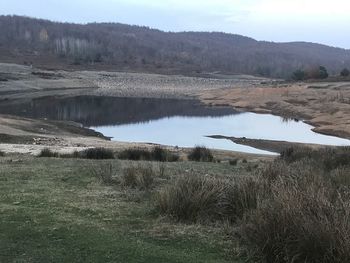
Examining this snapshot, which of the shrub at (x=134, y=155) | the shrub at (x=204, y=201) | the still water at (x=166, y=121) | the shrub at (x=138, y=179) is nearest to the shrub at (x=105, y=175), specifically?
the shrub at (x=138, y=179)

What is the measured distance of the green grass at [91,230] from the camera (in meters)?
6.10

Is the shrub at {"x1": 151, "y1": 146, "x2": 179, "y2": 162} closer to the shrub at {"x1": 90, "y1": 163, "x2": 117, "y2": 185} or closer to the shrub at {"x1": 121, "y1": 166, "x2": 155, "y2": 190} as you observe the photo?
the shrub at {"x1": 90, "y1": 163, "x2": 117, "y2": 185}

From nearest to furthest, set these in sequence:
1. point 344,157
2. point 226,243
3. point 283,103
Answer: point 226,243 < point 344,157 < point 283,103

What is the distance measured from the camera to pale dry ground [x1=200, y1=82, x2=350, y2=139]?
2002 inches

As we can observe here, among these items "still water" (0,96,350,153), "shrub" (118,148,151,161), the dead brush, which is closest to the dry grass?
the dead brush

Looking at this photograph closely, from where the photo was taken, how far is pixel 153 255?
6.09 m

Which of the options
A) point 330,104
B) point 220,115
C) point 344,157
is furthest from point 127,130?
point 344,157

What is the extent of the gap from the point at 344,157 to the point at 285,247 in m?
10.5

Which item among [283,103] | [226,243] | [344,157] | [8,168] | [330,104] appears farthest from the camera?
[283,103]

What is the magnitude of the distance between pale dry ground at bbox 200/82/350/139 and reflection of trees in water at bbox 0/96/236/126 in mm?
4594

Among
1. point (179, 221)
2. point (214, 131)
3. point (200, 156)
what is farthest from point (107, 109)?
point (179, 221)

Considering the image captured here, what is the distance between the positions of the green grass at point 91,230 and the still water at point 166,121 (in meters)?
27.1

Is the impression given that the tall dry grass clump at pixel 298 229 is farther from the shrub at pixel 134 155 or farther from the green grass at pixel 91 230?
the shrub at pixel 134 155

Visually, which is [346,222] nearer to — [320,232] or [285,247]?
[320,232]
